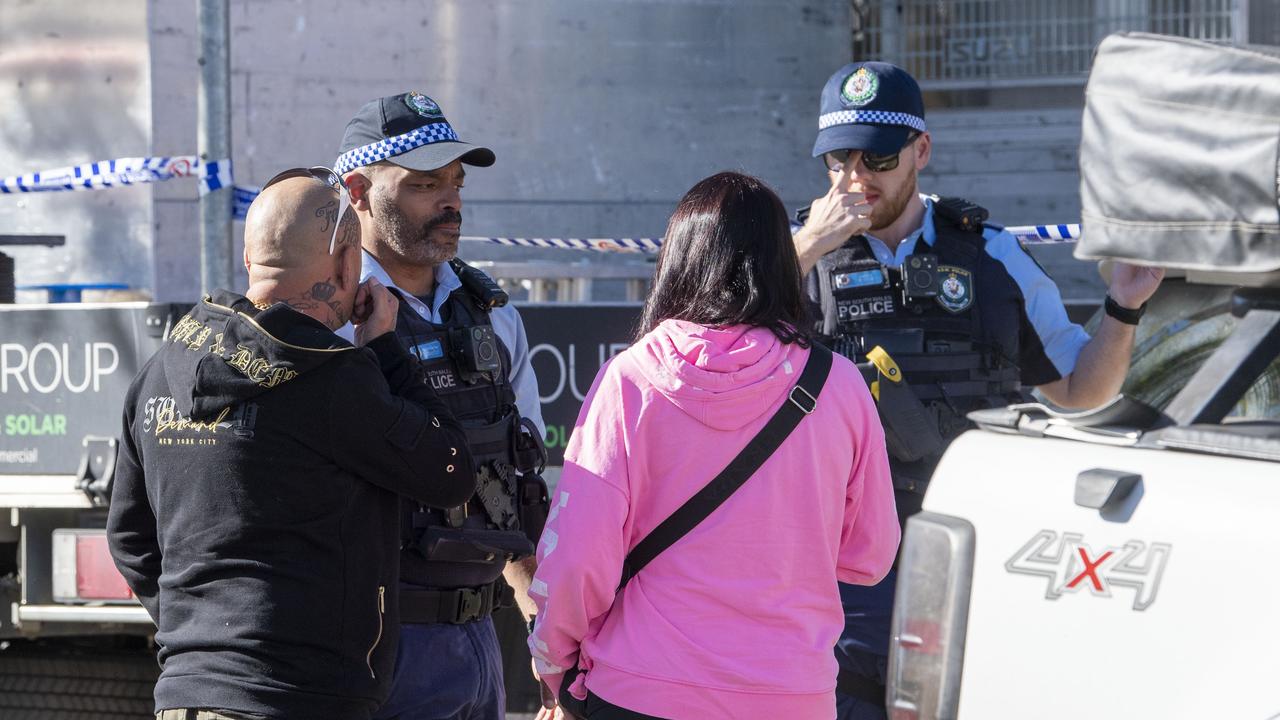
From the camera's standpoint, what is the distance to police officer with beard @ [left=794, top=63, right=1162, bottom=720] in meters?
4.02

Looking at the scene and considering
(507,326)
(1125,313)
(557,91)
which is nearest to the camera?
(507,326)

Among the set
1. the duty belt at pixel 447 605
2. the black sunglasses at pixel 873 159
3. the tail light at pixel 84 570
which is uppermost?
the black sunglasses at pixel 873 159

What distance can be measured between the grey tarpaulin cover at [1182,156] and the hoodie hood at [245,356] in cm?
140

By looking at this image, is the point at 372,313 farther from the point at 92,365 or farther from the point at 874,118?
the point at 92,365

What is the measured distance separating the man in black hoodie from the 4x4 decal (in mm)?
1172

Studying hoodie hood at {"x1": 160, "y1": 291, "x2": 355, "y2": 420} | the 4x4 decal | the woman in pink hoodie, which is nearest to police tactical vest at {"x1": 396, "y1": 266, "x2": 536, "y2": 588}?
the woman in pink hoodie

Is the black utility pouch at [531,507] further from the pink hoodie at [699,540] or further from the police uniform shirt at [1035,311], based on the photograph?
the police uniform shirt at [1035,311]

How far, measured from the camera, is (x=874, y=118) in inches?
166

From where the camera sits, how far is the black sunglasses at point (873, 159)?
422cm

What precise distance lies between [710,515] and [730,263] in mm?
479

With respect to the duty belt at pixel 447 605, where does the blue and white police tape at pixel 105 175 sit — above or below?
above

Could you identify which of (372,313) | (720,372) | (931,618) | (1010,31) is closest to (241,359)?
(372,313)

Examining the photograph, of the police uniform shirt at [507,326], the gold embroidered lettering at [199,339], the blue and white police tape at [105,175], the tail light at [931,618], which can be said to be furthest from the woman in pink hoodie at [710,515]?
the blue and white police tape at [105,175]

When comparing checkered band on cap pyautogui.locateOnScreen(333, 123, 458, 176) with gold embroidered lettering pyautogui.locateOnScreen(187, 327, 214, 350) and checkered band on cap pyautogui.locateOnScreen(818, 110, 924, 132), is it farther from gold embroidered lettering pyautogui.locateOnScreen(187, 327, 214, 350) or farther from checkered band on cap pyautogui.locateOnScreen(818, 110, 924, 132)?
checkered band on cap pyautogui.locateOnScreen(818, 110, 924, 132)
